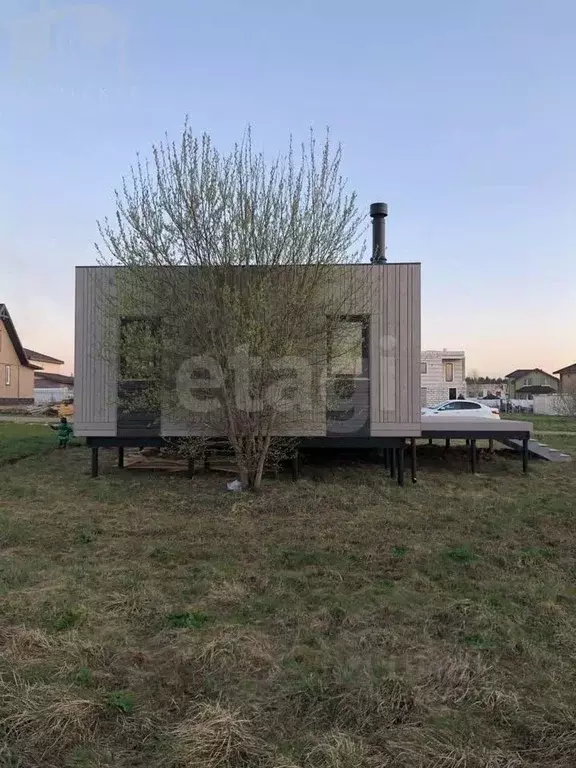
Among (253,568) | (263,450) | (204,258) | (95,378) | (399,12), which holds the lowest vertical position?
(253,568)

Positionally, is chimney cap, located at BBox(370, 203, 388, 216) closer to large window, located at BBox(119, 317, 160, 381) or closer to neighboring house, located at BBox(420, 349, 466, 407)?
large window, located at BBox(119, 317, 160, 381)

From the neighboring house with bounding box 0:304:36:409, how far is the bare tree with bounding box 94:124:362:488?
3018 centimetres

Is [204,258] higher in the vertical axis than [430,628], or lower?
higher

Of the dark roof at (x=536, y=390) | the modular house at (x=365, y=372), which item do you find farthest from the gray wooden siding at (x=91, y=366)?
the dark roof at (x=536, y=390)

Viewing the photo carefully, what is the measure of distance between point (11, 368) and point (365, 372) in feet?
114

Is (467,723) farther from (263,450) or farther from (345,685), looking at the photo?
(263,450)

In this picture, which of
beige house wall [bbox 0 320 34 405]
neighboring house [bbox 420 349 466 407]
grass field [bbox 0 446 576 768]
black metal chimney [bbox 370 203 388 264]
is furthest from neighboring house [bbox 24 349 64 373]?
grass field [bbox 0 446 576 768]

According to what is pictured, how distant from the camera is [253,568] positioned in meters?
5.35

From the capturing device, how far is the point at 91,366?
32.2 feet

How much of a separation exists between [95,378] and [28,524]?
133 inches

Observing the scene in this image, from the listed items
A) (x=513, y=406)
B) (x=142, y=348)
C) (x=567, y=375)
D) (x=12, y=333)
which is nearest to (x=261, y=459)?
(x=142, y=348)

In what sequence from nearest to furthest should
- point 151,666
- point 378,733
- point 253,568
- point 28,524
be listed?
point 378,733 → point 151,666 → point 253,568 → point 28,524

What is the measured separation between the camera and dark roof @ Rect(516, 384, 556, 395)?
60969mm

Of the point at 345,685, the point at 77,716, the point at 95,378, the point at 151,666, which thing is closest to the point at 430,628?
the point at 345,685
